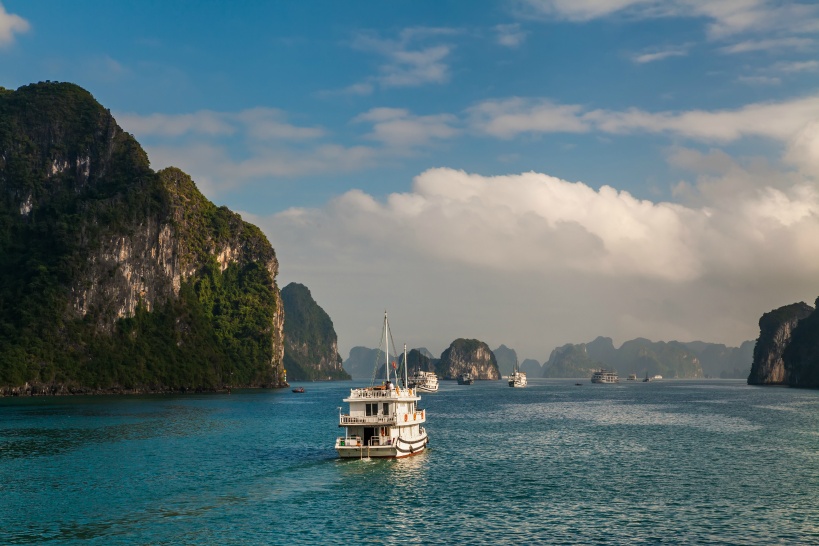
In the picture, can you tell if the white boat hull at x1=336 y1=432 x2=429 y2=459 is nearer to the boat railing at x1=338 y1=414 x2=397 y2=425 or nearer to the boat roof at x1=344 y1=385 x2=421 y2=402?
the boat railing at x1=338 y1=414 x2=397 y2=425

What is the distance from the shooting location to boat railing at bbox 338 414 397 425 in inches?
2763

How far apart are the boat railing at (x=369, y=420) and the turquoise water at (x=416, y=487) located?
3835 millimetres

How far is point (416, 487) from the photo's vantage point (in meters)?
59.5

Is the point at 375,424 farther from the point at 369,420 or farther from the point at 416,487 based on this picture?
the point at 416,487

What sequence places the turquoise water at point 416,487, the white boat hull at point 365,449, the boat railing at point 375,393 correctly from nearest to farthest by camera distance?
the turquoise water at point 416,487 < the white boat hull at point 365,449 < the boat railing at point 375,393

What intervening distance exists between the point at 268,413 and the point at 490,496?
94.1 metres

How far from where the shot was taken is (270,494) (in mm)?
56875

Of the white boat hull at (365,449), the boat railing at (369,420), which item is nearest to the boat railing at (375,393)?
the boat railing at (369,420)

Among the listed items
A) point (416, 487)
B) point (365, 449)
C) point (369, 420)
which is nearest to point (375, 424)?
point (369, 420)

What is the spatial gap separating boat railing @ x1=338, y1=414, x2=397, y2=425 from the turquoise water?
12.6 ft

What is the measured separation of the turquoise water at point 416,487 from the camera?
4578 cm

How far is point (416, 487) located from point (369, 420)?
12.1m

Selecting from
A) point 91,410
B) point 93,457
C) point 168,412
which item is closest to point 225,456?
point 93,457

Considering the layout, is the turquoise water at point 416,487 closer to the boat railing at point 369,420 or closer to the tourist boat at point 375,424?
the tourist boat at point 375,424
